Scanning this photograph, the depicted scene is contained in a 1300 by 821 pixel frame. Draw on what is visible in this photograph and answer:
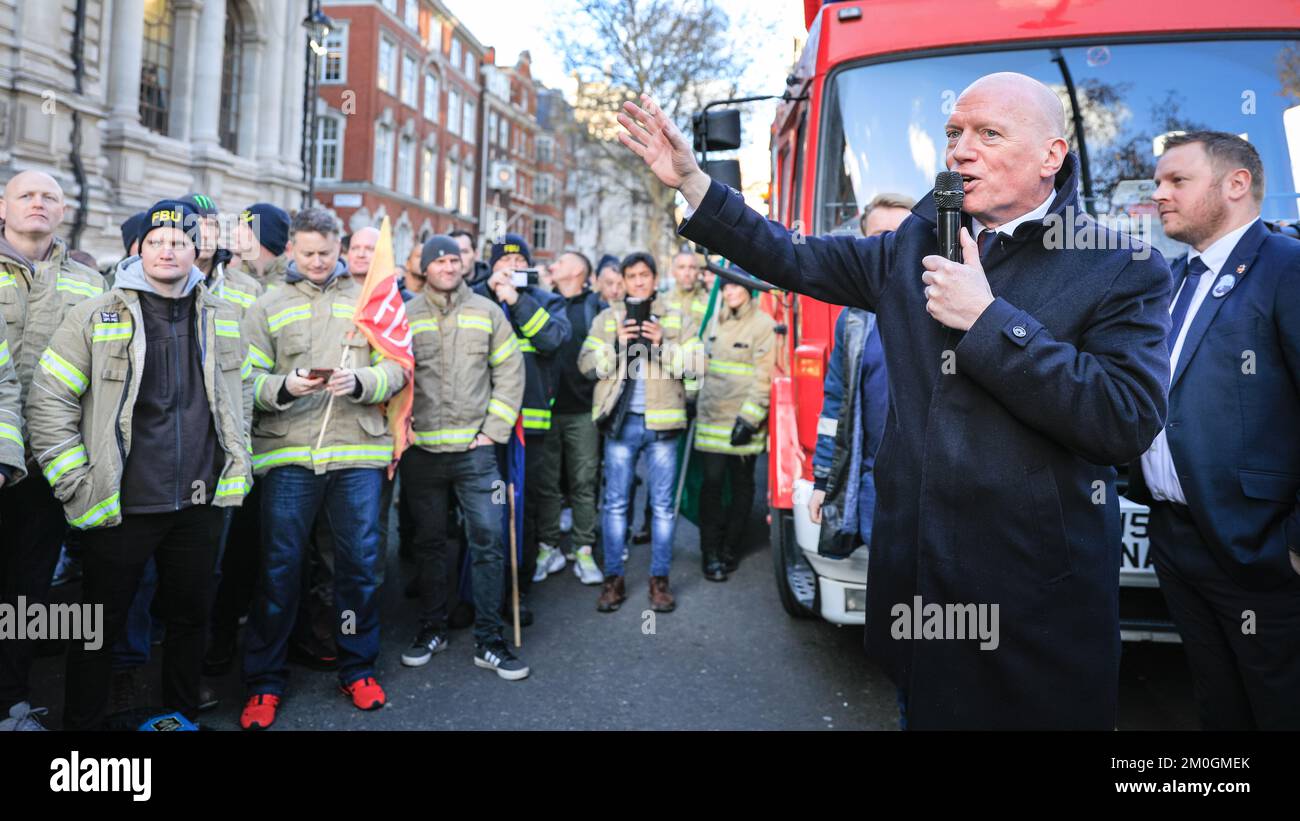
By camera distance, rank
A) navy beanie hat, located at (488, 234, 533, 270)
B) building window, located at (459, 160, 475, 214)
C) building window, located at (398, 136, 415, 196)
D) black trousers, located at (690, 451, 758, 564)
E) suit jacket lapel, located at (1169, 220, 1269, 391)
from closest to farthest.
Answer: suit jacket lapel, located at (1169, 220, 1269, 391) < navy beanie hat, located at (488, 234, 533, 270) < black trousers, located at (690, 451, 758, 564) < building window, located at (398, 136, 415, 196) < building window, located at (459, 160, 475, 214)

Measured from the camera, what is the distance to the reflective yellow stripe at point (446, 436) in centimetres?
464

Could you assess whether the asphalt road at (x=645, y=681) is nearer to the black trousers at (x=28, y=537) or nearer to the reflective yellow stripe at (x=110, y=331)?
the black trousers at (x=28, y=537)

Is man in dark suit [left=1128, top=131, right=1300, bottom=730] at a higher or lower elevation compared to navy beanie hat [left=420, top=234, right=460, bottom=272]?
lower

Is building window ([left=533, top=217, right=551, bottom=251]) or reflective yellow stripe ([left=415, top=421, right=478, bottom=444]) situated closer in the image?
reflective yellow stripe ([left=415, top=421, right=478, bottom=444])

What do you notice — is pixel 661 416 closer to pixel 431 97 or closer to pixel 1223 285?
pixel 1223 285

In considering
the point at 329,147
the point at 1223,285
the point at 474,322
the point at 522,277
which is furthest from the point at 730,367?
the point at 329,147

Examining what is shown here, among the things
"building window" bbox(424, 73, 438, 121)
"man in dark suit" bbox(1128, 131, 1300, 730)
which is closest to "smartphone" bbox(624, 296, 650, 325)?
"man in dark suit" bbox(1128, 131, 1300, 730)

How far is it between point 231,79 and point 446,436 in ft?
67.5

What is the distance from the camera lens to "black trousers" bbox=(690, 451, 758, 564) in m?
6.32

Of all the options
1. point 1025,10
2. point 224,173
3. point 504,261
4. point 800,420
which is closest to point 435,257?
point 504,261

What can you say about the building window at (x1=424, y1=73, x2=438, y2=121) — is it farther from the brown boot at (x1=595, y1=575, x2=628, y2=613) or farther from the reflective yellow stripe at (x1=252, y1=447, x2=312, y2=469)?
the reflective yellow stripe at (x1=252, y1=447, x2=312, y2=469)

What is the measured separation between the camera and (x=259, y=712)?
3855 millimetres

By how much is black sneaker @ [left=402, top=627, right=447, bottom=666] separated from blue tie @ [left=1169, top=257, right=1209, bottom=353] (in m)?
3.70

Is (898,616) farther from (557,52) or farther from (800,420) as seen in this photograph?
(557,52)
